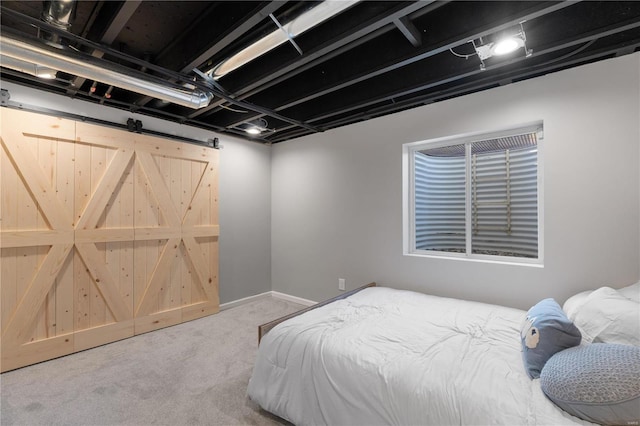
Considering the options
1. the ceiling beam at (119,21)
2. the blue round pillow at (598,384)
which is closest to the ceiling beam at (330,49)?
the ceiling beam at (119,21)

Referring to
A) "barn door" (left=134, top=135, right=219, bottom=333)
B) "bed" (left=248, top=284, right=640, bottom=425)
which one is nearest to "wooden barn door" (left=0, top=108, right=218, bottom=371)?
"barn door" (left=134, top=135, right=219, bottom=333)

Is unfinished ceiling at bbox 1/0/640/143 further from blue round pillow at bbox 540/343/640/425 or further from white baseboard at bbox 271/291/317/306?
white baseboard at bbox 271/291/317/306

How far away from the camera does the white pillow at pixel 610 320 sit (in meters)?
1.46

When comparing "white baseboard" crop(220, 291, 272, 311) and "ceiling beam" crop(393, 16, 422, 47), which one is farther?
"white baseboard" crop(220, 291, 272, 311)

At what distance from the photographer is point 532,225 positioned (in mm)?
2713

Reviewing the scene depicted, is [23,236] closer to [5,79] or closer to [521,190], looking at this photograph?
[5,79]

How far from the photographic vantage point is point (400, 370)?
1.49 meters

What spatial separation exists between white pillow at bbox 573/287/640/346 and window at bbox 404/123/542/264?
87 cm

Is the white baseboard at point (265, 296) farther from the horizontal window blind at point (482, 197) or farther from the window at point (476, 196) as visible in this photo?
the horizontal window blind at point (482, 197)

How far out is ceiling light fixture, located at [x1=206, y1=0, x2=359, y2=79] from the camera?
158 cm

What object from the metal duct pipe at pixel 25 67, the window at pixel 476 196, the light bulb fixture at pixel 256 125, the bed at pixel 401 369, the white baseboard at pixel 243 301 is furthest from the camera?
the white baseboard at pixel 243 301

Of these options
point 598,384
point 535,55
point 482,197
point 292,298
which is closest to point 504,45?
point 535,55

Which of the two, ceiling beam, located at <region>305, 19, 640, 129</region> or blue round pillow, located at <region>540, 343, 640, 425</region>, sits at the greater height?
ceiling beam, located at <region>305, 19, 640, 129</region>

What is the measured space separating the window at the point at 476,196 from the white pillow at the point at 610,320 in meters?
0.87
